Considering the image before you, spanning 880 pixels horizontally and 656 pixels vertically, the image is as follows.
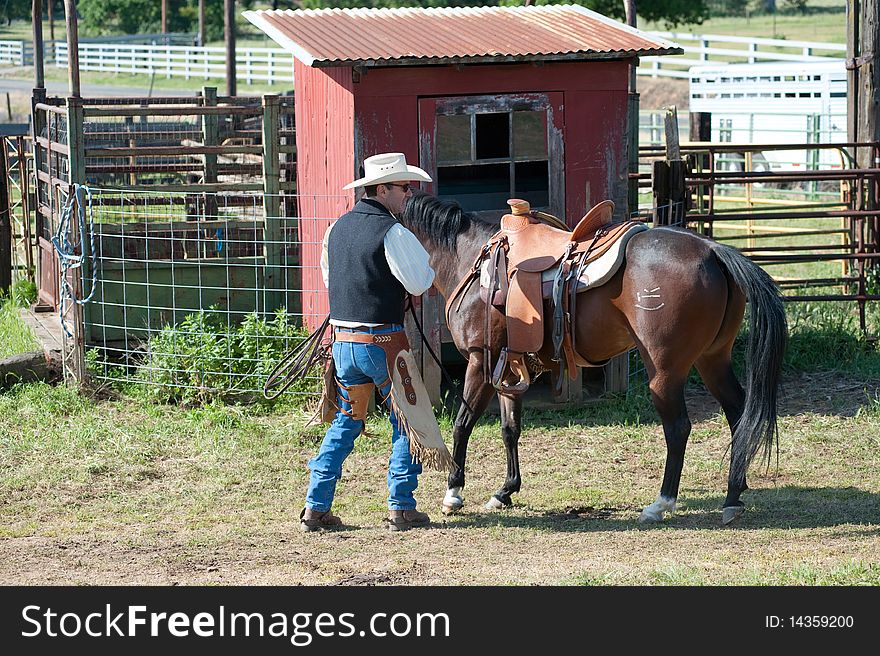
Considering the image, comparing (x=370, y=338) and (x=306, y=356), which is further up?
(x=370, y=338)

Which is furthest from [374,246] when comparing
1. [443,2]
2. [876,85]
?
[443,2]

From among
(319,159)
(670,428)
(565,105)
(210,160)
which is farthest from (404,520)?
(210,160)

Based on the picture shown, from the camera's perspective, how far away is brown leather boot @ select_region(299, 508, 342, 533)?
583 cm

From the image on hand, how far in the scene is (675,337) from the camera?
5.92 meters

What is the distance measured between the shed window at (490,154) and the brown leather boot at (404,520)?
9.73 feet

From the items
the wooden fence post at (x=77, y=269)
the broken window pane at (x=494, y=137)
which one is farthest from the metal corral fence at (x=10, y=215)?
the broken window pane at (x=494, y=137)

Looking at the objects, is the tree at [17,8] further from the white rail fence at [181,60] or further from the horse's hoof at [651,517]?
the horse's hoof at [651,517]

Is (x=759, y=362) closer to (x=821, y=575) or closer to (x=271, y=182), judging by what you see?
(x=821, y=575)

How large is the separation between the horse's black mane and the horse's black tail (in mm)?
1493

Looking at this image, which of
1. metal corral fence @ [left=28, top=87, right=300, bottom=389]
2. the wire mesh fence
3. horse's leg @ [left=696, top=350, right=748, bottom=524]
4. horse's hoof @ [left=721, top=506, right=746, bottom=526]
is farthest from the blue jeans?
metal corral fence @ [left=28, top=87, right=300, bottom=389]

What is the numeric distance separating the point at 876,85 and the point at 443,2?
24685mm

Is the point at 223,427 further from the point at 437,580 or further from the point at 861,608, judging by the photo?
the point at 861,608

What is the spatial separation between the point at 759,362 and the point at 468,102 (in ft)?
10.1

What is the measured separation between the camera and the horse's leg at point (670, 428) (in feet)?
19.7
